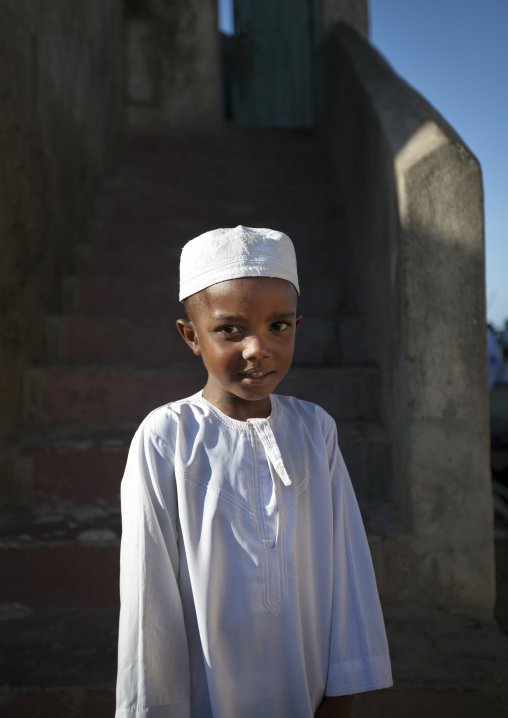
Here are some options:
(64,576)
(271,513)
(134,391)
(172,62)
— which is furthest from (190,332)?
(172,62)

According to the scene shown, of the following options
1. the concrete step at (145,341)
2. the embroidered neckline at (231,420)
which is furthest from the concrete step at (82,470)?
the embroidered neckline at (231,420)

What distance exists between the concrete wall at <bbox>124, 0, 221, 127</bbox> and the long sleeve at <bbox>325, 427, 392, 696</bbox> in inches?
258

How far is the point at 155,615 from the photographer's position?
1.25 metres

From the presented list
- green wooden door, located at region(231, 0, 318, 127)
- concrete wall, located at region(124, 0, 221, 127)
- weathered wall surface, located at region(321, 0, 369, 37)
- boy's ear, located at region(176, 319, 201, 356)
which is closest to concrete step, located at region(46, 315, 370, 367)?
boy's ear, located at region(176, 319, 201, 356)

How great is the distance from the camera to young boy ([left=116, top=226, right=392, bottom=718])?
4.14 ft

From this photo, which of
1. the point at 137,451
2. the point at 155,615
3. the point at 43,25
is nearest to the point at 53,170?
the point at 43,25

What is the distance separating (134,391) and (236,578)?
2029mm

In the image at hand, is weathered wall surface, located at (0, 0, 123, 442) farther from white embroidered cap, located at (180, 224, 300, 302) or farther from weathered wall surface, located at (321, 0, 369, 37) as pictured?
weathered wall surface, located at (321, 0, 369, 37)

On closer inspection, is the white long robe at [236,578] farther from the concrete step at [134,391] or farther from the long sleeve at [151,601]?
the concrete step at [134,391]

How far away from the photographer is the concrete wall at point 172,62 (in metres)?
7.07

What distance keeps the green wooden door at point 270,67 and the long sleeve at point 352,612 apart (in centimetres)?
759

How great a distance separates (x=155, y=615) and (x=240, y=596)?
0.59 ft

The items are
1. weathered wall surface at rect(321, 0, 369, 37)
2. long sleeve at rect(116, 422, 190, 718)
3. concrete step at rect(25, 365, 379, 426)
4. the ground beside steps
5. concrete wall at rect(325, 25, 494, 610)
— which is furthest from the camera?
weathered wall surface at rect(321, 0, 369, 37)

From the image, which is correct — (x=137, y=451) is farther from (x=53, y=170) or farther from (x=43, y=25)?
(x=43, y=25)
